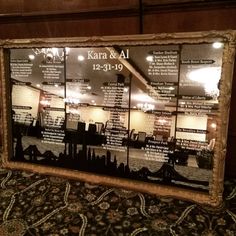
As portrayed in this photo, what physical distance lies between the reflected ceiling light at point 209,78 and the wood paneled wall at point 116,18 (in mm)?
372

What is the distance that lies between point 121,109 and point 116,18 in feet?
2.72

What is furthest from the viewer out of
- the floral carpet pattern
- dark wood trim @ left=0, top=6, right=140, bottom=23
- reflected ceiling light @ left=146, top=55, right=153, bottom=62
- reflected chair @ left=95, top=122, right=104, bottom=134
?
dark wood trim @ left=0, top=6, right=140, bottom=23

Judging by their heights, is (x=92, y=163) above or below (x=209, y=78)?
below

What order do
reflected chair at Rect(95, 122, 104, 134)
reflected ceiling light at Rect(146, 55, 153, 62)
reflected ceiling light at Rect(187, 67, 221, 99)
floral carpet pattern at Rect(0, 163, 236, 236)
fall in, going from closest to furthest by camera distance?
floral carpet pattern at Rect(0, 163, 236, 236) < reflected ceiling light at Rect(187, 67, 221, 99) < reflected ceiling light at Rect(146, 55, 153, 62) < reflected chair at Rect(95, 122, 104, 134)

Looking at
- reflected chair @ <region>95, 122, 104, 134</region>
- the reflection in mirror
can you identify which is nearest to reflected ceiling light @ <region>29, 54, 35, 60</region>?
the reflection in mirror

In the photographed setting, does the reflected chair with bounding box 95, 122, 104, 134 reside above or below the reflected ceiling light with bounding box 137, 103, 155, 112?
below

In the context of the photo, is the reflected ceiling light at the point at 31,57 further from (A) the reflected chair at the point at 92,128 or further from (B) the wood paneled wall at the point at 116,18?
(A) the reflected chair at the point at 92,128

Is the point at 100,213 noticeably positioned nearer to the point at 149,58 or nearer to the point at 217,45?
the point at 149,58

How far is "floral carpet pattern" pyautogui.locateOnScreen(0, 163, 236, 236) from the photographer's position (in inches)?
64.8

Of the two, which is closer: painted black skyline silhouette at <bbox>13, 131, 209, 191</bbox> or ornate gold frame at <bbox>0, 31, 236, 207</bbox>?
ornate gold frame at <bbox>0, 31, 236, 207</bbox>

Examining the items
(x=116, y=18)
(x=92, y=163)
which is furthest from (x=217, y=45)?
(x=92, y=163)

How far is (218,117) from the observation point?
1765 millimetres

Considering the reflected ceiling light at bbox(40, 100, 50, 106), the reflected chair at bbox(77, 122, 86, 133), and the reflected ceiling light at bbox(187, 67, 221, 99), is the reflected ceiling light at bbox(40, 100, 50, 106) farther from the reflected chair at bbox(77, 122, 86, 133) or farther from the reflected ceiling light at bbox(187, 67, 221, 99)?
the reflected ceiling light at bbox(187, 67, 221, 99)

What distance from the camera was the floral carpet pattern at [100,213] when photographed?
5.40 ft
